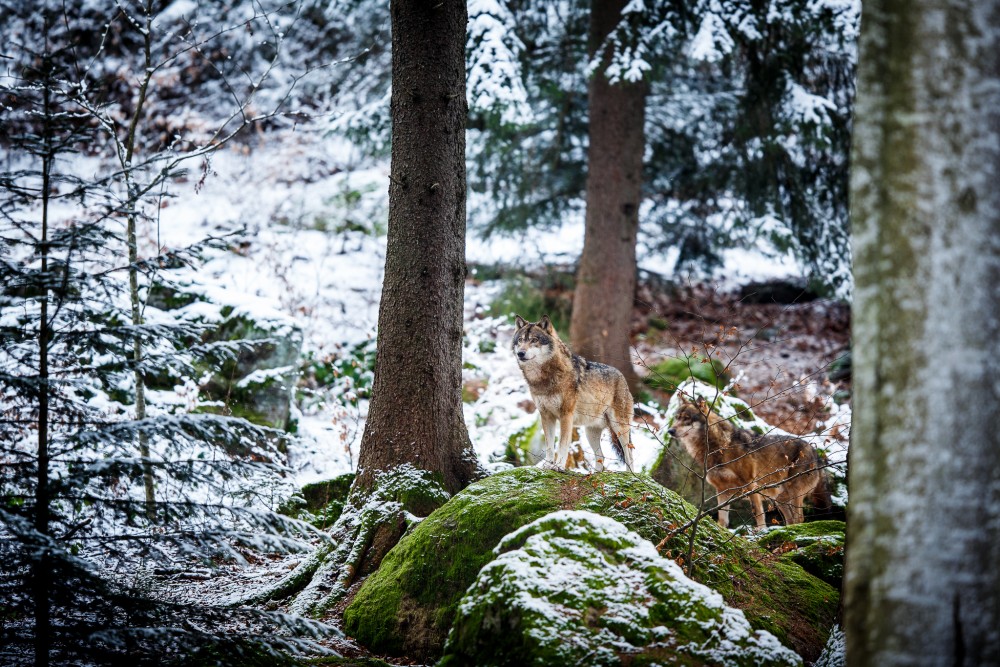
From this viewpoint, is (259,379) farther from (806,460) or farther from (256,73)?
(256,73)

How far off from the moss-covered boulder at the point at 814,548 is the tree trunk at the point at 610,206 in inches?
Answer: 205

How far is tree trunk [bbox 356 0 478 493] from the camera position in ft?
18.7

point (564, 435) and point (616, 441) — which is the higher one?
point (564, 435)

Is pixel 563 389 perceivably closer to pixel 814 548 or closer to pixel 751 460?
pixel 751 460

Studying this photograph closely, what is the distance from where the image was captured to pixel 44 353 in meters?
3.66

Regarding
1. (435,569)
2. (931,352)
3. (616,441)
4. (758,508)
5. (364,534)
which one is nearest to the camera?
(931,352)

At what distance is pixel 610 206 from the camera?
37.0ft

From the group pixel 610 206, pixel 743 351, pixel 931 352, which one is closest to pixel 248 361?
pixel 610 206

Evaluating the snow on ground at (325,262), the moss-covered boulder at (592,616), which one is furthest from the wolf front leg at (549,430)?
the moss-covered boulder at (592,616)

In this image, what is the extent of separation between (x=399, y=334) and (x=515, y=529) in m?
1.93

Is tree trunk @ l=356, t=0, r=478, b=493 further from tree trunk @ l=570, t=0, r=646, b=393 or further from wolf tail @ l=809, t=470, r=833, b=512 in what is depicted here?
tree trunk @ l=570, t=0, r=646, b=393

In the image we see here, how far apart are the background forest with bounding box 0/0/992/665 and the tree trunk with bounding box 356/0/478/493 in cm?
3

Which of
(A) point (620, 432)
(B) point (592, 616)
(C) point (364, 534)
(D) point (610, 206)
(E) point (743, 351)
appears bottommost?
(C) point (364, 534)

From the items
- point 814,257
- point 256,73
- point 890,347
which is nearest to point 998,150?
point 890,347
